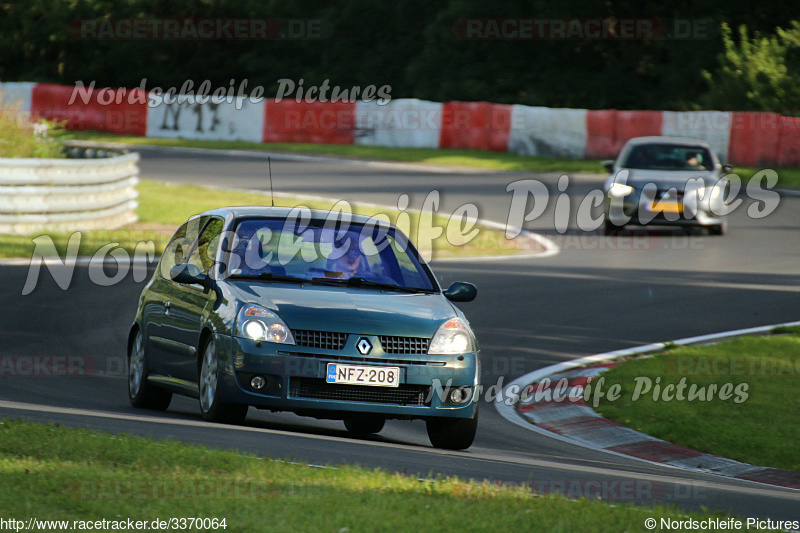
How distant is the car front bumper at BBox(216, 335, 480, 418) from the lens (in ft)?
28.0

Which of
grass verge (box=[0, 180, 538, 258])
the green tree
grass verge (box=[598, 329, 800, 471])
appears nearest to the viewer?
grass verge (box=[598, 329, 800, 471])

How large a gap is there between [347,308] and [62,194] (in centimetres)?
1264

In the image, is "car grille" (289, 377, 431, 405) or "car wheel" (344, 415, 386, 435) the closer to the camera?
"car grille" (289, 377, 431, 405)

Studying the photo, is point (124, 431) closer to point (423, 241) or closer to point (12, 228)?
point (12, 228)

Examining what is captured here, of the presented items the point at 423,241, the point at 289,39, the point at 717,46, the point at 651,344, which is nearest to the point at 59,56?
the point at 289,39

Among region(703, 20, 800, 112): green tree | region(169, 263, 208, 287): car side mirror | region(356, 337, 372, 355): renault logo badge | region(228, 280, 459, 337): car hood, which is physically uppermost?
region(703, 20, 800, 112): green tree

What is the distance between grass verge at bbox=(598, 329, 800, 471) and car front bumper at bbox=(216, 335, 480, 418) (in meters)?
2.50

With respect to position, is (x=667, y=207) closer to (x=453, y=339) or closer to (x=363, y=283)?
(x=363, y=283)

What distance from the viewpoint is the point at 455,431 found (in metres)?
9.00

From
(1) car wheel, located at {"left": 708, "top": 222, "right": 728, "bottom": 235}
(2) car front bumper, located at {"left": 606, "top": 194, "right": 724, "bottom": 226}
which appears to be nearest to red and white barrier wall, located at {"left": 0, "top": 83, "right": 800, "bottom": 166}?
(1) car wheel, located at {"left": 708, "top": 222, "right": 728, "bottom": 235}

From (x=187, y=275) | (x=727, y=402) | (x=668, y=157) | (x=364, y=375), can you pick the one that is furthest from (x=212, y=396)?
(x=668, y=157)

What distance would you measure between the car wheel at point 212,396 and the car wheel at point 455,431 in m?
1.25

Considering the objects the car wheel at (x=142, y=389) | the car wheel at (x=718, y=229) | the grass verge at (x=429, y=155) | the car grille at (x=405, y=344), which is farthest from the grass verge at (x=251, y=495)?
the grass verge at (x=429, y=155)

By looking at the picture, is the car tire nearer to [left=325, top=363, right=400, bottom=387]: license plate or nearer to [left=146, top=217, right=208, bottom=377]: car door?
[left=146, top=217, right=208, bottom=377]: car door
